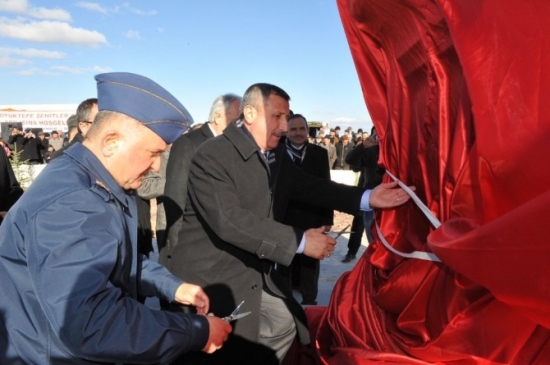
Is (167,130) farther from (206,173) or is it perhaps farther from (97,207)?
(206,173)

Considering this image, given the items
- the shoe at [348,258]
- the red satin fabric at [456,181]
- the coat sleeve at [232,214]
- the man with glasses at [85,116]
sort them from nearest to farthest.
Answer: the red satin fabric at [456,181] < the coat sleeve at [232,214] < the man with glasses at [85,116] < the shoe at [348,258]

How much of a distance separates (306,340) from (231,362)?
405 mm

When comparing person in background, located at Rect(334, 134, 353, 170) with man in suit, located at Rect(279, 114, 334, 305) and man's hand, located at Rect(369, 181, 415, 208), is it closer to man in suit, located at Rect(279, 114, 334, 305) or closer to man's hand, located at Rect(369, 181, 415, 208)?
man in suit, located at Rect(279, 114, 334, 305)

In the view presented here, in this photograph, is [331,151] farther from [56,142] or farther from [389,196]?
[389,196]

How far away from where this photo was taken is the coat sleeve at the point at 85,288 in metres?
1.47

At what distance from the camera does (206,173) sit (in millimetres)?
2789

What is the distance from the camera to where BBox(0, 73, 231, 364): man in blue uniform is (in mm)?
1482

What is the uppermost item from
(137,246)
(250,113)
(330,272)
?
(250,113)

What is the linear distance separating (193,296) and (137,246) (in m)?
0.29

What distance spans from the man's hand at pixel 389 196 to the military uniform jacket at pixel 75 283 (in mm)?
886

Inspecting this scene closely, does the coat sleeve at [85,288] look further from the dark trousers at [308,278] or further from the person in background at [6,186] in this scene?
the dark trousers at [308,278]

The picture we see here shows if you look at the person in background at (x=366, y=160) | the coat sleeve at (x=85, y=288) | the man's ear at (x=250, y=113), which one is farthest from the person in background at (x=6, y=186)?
the person in background at (x=366, y=160)

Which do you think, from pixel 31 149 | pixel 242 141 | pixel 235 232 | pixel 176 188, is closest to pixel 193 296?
pixel 235 232

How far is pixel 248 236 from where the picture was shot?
264 cm
